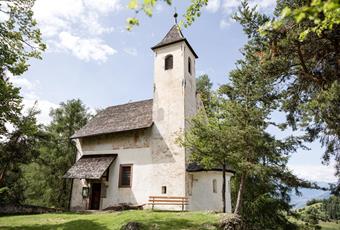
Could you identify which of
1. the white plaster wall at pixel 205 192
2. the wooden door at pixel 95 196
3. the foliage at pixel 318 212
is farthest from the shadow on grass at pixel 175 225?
the wooden door at pixel 95 196

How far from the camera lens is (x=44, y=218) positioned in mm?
16906

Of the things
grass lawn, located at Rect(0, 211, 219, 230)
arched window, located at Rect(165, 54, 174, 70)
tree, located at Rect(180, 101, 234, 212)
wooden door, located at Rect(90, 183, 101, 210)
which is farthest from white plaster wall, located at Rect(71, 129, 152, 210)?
arched window, located at Rect(165, 54, 174, 70)

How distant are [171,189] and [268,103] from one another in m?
8.90

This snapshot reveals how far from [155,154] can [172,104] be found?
4073 mm

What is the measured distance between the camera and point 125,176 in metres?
20.8

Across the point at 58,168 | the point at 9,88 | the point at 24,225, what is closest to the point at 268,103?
the point at 9,88

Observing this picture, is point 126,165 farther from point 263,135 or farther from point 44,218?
point 263,135

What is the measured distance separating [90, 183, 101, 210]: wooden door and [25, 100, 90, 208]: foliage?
10579 millimetres

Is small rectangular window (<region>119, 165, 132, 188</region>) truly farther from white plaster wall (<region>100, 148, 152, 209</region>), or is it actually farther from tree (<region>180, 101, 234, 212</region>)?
tree (<region>180, 101, 234, 212</region>)

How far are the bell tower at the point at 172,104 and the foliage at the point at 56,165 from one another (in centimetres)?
1488

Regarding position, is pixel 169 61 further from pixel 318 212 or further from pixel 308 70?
pixel 318 212

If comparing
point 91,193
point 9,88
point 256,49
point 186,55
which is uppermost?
point 186,55

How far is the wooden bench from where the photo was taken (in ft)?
59.2

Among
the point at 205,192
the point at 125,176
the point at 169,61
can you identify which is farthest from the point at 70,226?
the point at 169,61
